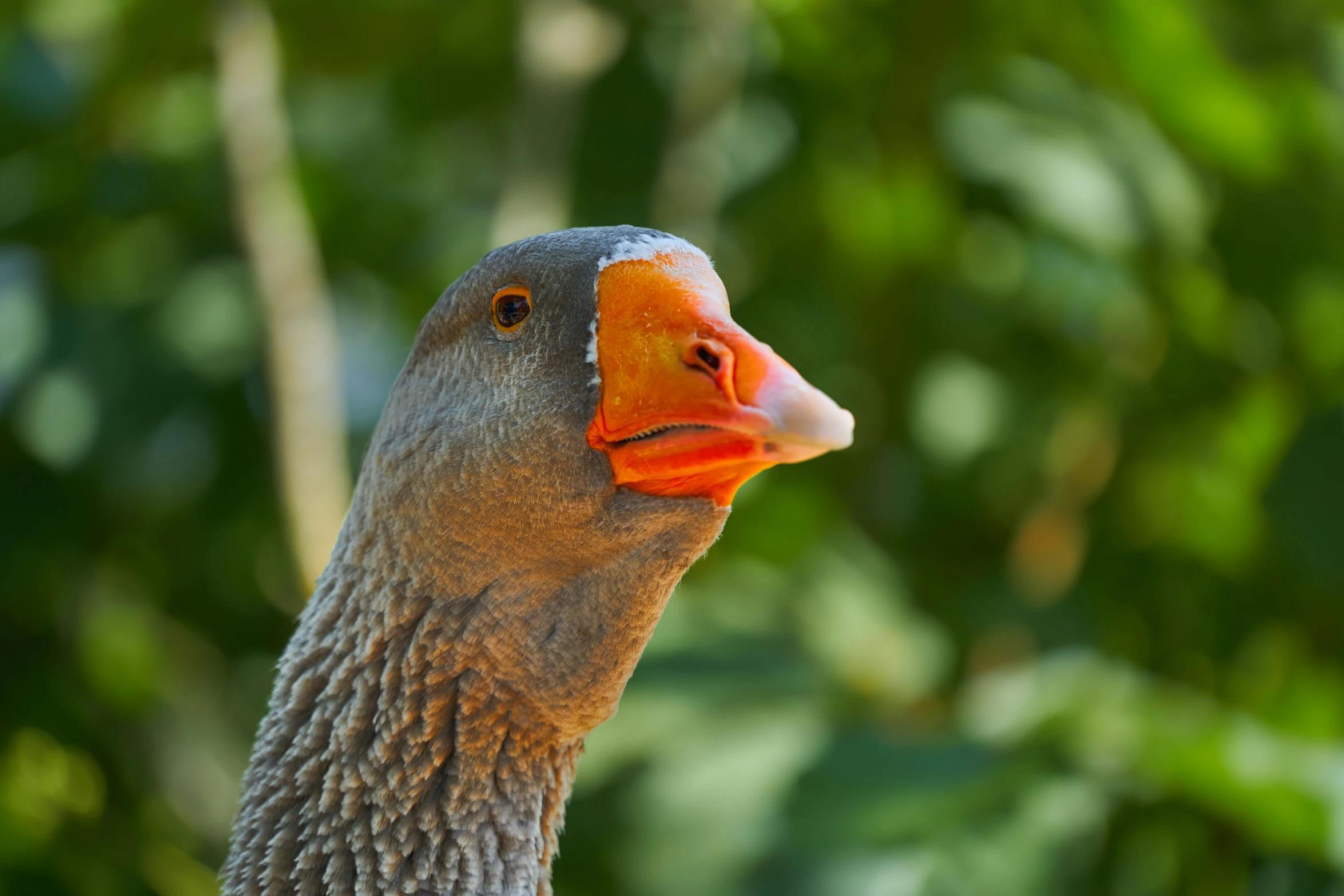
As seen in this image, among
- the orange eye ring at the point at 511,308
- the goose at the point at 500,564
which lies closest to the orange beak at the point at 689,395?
the goose at the point at 500,564

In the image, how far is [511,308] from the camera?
192 cm

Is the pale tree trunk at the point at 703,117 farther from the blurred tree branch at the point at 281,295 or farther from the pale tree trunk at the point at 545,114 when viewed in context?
the blurred tree branch at the point at 281,295

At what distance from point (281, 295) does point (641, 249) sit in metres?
2.92

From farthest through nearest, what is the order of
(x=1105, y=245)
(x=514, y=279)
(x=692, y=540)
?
(x=1105, y=245) → (x=514, y=279) → (x=692, y=540)

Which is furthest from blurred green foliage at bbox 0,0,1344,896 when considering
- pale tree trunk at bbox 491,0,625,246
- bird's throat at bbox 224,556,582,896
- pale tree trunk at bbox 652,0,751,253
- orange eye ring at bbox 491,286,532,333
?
orange eye ring at bbox 491,286,532,333

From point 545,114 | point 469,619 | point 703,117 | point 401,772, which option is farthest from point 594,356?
point 703,117

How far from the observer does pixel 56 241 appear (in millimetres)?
5656

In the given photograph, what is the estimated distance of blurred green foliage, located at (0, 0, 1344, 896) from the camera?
16.3 ft

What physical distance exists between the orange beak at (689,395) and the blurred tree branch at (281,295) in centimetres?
283

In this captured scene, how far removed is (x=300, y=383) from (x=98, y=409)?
1.41 metres

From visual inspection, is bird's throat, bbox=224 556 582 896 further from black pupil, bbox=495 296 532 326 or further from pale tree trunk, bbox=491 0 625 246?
pale tree trunk, bbox=491 0 625 246

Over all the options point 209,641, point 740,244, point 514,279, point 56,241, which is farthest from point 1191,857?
point 56,241

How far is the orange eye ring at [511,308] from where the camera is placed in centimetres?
190

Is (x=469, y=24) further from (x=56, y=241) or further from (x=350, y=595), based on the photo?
(x=350, y=595)
